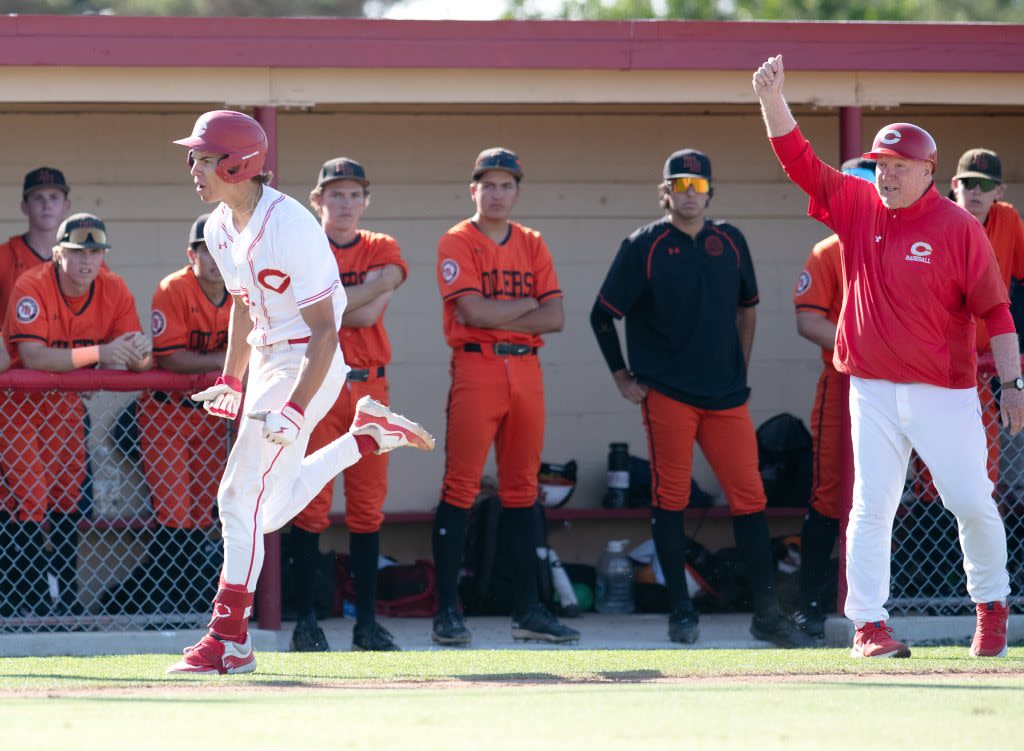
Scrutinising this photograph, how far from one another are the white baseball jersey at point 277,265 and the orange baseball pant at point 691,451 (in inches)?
89.1

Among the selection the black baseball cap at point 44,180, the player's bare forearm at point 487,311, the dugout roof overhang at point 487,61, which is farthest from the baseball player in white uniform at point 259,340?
the black baseball cap at point 44,180

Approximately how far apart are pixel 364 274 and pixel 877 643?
293cm

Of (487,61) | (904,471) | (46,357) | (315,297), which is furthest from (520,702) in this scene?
(487,61)

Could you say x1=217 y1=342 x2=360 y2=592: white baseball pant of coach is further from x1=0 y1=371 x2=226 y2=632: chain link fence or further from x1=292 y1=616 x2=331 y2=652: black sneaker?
x1=292 y1=616 x2=331 y2=652: black sneaker

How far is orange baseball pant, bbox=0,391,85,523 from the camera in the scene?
23.4 ft

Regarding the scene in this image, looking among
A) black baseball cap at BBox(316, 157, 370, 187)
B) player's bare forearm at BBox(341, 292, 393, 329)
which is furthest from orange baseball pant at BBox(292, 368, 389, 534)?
black baseball cap at BBox(316, 157, 370, 187)

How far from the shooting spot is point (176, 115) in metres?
9.23

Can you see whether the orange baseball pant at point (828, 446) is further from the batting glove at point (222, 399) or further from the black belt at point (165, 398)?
the batting glove at point (222, 399)

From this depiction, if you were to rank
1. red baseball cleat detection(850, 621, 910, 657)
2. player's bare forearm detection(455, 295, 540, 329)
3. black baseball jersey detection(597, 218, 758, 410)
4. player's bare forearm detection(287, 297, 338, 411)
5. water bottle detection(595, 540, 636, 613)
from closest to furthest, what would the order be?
1. player's bare forearm detection(287, 297, 338, 411)
2. red baseball cleat detection(850, 621, 910, 657)
3. player's bare forearm detection(455, 295, 540, 329)
4. black baseball jersey detection(597, 218, 758, 410)
5. water bottle detection(595, 540, 636, 613)

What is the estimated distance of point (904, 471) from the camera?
6.23 meters

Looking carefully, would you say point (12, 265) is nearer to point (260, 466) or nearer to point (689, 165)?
point (260, 466)

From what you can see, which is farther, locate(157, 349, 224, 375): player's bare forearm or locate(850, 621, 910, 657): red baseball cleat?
locate(157, 349, 224, 375): player's bare forearm

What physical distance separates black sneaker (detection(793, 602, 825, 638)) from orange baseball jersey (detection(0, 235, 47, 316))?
13.7ft

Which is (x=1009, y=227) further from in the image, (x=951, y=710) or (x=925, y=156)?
(x=951, y=710)
